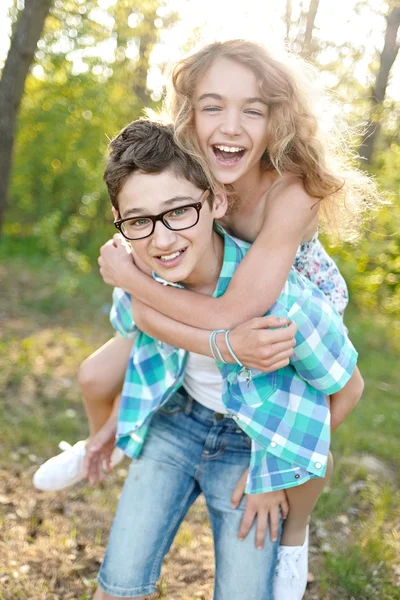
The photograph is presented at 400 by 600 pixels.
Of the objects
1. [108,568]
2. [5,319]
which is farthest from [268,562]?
[5,319]

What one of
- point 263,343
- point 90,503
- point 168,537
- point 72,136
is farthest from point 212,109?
point 72,136

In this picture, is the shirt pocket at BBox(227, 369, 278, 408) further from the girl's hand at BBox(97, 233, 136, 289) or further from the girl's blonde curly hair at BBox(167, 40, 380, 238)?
the girl's blonde curly hair at BBox(167, 40, 380, 238)

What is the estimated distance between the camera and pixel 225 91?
230 centimetres

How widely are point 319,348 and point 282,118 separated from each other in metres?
0.84

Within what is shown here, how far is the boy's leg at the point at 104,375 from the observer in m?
2.67

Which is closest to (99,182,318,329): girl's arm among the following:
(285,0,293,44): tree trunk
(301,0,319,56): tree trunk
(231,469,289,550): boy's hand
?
(231,469,289,550): boy's hand

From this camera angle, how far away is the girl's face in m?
2.30

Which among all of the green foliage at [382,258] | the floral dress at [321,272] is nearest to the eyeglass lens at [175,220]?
the floral dress at [321,272]

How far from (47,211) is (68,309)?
306 cm

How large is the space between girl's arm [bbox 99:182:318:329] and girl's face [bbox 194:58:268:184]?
19cm

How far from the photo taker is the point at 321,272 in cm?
262

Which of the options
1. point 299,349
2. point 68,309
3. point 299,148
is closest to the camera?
point 299,349

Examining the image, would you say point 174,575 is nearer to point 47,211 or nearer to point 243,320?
point 243,320

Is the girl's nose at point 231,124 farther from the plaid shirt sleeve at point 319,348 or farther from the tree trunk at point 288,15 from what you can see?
the tree trunk at point 288,15
